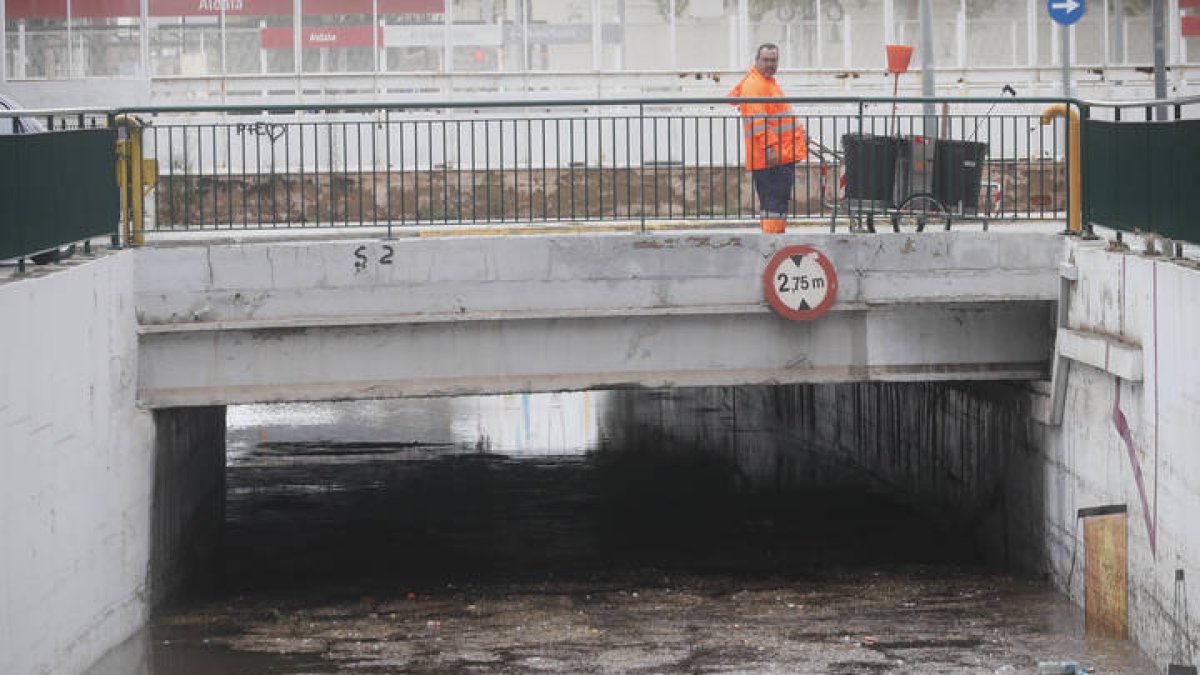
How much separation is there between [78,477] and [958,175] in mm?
8787

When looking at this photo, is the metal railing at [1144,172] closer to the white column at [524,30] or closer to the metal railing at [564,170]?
the metal railing at [564,170]

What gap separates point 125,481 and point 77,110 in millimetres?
3075

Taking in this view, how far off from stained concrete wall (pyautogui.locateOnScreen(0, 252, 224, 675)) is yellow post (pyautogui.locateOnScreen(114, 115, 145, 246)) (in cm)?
82

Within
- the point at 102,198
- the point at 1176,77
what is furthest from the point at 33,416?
the point at 1176,77

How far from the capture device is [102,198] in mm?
17203

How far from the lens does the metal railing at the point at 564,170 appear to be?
1833 cm

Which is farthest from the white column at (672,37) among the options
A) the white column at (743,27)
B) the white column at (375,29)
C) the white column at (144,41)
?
the white column at (144,41)

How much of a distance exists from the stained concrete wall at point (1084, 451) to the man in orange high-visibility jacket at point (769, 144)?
2.86 meters

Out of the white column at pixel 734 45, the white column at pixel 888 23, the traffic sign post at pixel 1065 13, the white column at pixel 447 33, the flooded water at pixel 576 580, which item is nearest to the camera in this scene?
the flooded water at pixel 576 580

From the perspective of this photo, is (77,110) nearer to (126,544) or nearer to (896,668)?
(126,544)

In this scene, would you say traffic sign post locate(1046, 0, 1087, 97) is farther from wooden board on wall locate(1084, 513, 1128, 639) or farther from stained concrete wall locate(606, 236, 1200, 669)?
wooden board on wall locate(1084, 513, 1128, 639)

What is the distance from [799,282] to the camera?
707 inches

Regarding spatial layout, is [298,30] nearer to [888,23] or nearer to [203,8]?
[203,8]

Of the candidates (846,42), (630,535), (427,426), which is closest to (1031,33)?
(846,42)
